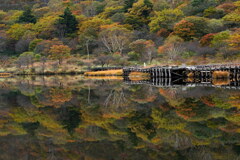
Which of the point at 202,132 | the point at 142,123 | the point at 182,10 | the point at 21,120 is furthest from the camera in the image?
the point at 182,10

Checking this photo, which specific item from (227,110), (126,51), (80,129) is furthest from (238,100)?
(126,51)

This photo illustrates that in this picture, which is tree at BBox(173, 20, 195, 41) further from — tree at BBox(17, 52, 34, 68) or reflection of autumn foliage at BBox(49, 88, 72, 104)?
reflection of autumn foliage at BBox(49, 88, 72, 104)

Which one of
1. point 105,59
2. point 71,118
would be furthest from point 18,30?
point 71,118

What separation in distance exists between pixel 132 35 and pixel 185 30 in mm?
12854

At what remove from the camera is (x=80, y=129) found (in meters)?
11.1

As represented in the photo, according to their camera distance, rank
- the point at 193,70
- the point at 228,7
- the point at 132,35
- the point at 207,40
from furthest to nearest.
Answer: the point at 228,7 < the point at 132,35 < the point at 207,40 < the point at 193,70

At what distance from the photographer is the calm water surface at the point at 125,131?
808 centimetres

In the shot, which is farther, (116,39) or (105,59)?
(116,39)

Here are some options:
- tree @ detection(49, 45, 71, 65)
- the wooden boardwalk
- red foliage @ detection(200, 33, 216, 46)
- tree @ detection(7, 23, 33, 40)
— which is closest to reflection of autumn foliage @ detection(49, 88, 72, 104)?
the wooden boardwalk

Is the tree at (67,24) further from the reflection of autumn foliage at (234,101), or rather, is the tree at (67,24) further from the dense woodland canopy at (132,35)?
the reflection of autumn foliage at (234,101)

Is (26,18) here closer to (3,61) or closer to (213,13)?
(3,61)

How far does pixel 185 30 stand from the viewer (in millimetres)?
61375

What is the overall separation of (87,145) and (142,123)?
3103 mm

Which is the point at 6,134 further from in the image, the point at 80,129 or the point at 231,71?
the point at 231,71
